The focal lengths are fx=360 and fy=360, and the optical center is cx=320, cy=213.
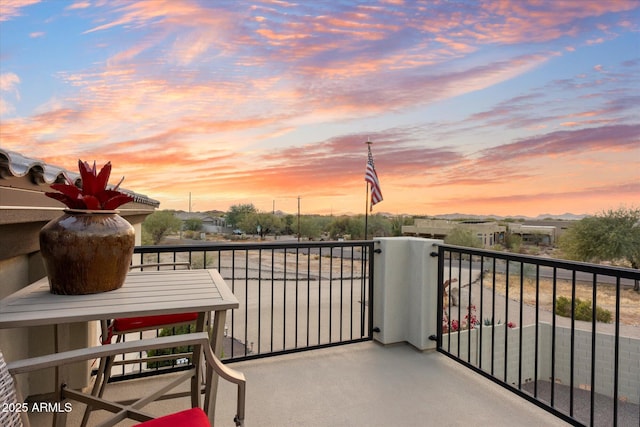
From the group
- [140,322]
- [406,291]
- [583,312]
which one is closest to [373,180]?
[406,291]

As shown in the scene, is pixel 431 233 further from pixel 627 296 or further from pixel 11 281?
pixel 11 281

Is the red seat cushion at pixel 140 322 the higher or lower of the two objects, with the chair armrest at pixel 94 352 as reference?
lower

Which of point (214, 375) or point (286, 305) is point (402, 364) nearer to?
point (214, 375)

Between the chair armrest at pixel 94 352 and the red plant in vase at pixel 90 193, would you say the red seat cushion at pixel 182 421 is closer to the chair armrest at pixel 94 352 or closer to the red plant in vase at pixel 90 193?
the chair armrest at pixel 94 352

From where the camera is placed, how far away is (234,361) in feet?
9.55

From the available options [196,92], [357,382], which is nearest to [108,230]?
[357,382]

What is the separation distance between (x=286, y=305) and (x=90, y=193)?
33.1ft

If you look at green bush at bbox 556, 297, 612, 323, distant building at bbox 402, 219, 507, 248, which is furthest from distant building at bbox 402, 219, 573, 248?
green bush at bbox 556, 297, 612, 323

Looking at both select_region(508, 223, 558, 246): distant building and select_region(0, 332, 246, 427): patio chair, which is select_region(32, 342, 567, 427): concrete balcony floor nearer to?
select_region(0, 332, 246, 427): patio chair

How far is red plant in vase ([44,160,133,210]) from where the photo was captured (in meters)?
1.57

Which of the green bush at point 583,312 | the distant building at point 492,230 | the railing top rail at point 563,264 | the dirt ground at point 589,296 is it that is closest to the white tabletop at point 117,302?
the railing top rail at point 563,264

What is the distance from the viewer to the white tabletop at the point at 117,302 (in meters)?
1.27

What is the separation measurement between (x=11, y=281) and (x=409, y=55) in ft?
30.9

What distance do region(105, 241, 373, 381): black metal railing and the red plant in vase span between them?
0.93m
